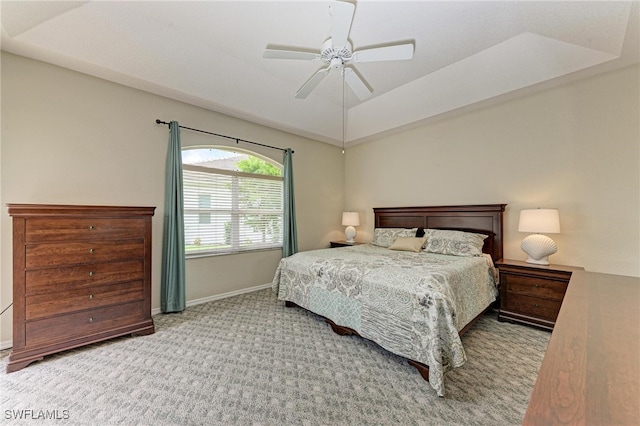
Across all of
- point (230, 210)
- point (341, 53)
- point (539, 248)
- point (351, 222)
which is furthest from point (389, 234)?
point (341, 53)

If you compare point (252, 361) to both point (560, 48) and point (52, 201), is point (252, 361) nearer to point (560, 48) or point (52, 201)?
point (52, 201)

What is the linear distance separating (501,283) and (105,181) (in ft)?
15.8

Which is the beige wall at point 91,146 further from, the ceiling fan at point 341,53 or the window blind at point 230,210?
the ceiling fan at point 341,53

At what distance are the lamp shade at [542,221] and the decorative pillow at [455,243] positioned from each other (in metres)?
0.54

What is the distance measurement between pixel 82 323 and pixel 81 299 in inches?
8.8

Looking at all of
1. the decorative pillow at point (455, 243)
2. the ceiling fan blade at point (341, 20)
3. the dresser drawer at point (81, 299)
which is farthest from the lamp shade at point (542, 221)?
the dresser drawer at point (81, 299)

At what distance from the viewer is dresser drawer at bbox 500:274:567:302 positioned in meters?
2.72

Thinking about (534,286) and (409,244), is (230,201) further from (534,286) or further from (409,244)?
(534,286)

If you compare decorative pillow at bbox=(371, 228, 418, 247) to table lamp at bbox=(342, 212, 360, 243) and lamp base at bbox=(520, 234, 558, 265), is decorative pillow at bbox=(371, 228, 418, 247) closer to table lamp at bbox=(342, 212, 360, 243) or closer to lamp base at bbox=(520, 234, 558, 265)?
table lamp at bbox=(342, 212, 360, 243)

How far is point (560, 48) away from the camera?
2684mm

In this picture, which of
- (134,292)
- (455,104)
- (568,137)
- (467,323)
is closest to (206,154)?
(134,292)

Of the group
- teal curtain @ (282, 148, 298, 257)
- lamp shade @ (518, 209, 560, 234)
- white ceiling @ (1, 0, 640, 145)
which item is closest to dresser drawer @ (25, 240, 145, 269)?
white ceiling @ (1, 0, 640, 145)

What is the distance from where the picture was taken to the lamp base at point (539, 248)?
2908 mm

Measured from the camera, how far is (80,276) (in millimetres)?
2350
